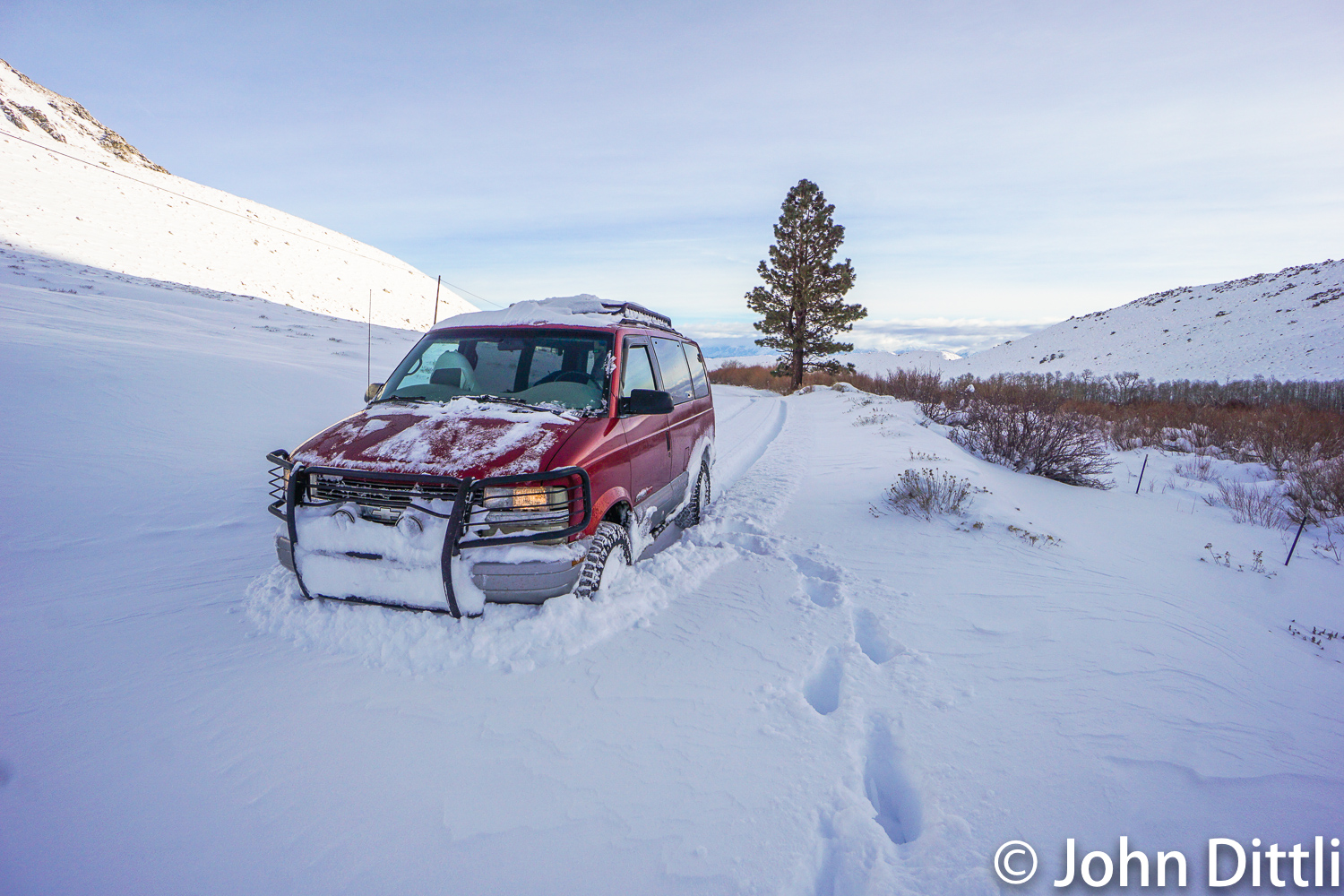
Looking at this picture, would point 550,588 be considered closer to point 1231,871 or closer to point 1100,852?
point 1100,852

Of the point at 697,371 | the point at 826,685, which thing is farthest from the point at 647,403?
the point at 697,371

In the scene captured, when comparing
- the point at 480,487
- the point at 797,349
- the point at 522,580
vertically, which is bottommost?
the point at 522,580

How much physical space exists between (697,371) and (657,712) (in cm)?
449

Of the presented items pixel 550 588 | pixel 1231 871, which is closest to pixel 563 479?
pixel 550 588

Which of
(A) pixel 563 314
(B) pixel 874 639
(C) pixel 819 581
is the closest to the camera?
(B) pixel 874 639

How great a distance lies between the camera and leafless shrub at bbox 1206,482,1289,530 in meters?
7.38

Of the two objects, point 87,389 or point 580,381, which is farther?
point 87,389

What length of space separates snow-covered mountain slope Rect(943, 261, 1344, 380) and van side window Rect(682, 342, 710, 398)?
1572 inches

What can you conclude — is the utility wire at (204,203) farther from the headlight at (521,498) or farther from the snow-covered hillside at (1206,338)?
the headlight at (521,498)

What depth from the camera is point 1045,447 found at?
8984 mm

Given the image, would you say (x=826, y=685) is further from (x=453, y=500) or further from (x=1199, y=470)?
(x=1199, y=470)

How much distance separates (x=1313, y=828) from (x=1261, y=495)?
28.2ft

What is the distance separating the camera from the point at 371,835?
2115mm

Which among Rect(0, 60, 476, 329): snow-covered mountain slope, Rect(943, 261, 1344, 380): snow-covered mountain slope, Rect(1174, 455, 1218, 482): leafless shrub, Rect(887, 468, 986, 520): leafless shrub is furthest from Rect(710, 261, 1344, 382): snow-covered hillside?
Rect(887, 468, 986, 520): leafless shrub
